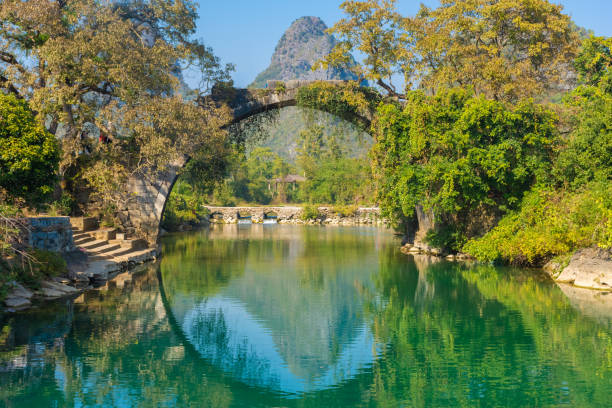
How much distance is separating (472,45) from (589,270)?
9.13 m

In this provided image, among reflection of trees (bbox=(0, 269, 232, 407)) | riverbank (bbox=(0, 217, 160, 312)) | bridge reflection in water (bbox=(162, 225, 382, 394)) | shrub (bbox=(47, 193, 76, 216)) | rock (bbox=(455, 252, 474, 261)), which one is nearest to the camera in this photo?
reflection of trees (bbox=(0, 269, 232, 407))

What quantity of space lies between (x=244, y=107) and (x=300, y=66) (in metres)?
147

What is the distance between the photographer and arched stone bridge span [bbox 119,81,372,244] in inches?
830

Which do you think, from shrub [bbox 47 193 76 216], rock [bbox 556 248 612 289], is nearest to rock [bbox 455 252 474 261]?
rock [bbox 556 248 612 289]

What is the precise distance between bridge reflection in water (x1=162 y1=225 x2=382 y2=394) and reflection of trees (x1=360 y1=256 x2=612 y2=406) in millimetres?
675

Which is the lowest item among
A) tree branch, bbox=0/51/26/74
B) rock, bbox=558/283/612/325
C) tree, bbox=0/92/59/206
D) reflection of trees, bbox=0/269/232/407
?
reflection of trees, bbox=0/269/232/407

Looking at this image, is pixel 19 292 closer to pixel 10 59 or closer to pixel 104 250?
pixel 104 250

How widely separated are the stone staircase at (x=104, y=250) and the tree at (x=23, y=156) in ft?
7.60

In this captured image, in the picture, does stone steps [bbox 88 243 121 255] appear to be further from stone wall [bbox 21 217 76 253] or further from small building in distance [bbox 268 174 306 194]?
small building in distance [bbox 268 174 306 194]

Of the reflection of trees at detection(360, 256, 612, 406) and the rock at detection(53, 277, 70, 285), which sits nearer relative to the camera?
the reflection of trees at detection(360, 256, 612, 406)

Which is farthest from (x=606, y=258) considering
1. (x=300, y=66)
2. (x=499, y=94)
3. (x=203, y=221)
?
(x=300, y=66)

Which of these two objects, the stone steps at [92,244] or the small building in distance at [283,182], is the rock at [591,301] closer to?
the stone steps at [92,244]

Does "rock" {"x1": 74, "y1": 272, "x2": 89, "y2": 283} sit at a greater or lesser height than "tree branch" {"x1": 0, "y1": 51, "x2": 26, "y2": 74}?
lesser

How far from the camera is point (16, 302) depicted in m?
11.4
